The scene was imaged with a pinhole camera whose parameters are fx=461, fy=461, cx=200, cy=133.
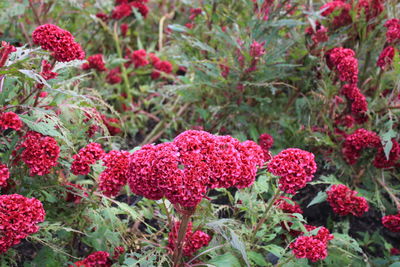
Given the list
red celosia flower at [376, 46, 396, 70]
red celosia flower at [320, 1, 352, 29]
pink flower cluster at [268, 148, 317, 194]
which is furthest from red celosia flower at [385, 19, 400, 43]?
pink flower cluster at [268, 148, 317, 194]

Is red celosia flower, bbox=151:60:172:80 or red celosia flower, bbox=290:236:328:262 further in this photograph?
red celosia flower, bbox=151:60:172:80

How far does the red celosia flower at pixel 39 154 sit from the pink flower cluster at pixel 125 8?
6.36ft

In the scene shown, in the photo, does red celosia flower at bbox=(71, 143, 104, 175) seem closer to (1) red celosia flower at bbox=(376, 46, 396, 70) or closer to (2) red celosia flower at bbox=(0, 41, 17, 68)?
(2) red celosia flower at bbox=(0, 41, 17, 68)

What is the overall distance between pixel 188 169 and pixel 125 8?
233 cm

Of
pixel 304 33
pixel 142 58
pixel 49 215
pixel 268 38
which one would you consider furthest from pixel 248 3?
pixel 49 215

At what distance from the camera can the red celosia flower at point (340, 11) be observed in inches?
123

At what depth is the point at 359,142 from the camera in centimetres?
261

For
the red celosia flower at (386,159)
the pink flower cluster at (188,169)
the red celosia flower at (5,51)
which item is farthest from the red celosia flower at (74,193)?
the red celosia flower at (386,159)

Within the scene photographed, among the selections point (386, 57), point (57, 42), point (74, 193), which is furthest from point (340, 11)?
point (74, 193)

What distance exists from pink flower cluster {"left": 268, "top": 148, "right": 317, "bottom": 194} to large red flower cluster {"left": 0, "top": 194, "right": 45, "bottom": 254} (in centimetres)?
93

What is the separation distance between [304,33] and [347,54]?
0.79m

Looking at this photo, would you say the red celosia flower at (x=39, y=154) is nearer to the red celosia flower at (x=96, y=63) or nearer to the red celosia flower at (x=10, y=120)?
the red celosia flower at (x=10, y=120)

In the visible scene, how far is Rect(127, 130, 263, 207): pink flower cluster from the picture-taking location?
63.9 inches

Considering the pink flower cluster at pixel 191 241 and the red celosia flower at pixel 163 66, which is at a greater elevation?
the red celosia flower at pixel 163 66
